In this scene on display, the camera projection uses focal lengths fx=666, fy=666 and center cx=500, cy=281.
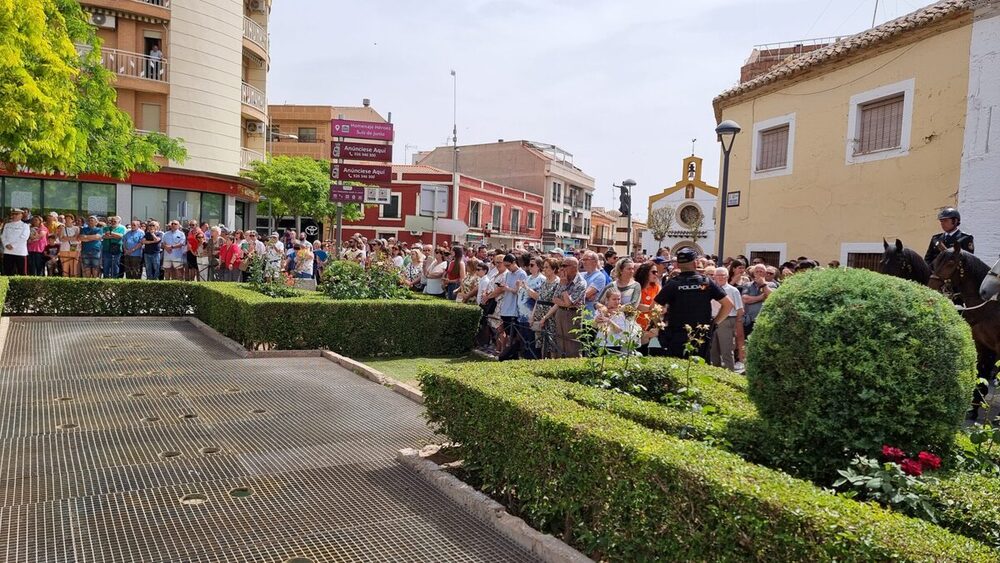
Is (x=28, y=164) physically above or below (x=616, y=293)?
above

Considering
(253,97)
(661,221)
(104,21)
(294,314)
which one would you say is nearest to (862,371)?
(294,314)

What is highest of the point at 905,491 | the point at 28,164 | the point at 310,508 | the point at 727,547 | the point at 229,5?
the point at 229,5

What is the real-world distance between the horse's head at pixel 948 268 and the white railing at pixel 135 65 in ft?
95.2

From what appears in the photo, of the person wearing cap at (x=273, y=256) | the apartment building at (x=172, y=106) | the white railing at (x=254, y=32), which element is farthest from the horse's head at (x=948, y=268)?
the white railing at (x=254, y=32)

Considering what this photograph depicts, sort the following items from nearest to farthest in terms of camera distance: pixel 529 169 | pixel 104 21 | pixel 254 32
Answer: pixel 104 21 → pixel 254 32 → pixel 529 169

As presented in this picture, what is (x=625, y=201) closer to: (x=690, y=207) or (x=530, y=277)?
(x=530, y=277)

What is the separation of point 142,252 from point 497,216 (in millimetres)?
44106

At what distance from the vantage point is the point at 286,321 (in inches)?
413

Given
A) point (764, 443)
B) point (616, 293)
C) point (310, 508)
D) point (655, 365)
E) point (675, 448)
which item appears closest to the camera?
point (675, 448)

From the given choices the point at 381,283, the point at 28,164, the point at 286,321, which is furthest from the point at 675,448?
the point at 28,164

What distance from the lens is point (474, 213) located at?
5553 centimetres

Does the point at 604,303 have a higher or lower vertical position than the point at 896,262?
lower

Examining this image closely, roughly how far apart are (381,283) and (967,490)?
1031 centimetres

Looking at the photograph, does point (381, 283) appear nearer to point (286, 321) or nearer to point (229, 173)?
point (286, 321)
